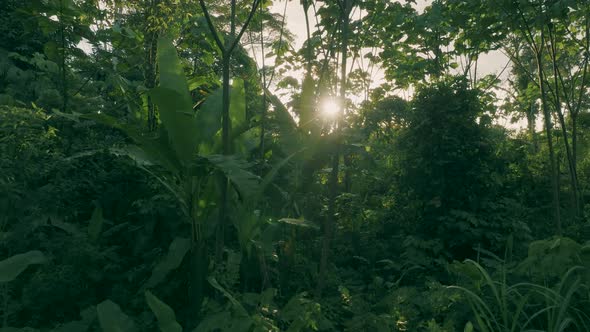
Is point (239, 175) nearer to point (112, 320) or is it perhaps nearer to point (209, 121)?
point (209, 121)

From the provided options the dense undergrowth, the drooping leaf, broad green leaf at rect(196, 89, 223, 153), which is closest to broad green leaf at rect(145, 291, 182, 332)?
the dense undergrowth

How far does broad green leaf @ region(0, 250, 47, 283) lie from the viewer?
7.80ft

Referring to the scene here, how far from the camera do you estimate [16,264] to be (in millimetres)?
2453

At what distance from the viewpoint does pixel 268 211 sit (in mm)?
3719

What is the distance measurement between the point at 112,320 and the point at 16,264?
0.74 metres

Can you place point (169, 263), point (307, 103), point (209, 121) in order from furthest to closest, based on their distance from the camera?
1. point (307, 103)
2. point (209, 121)
3. point (169, 263)

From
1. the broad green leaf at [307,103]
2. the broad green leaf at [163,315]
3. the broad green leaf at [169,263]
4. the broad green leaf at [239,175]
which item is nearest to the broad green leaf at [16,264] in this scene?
the broad green leaf at [169,263]

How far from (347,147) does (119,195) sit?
1954mm

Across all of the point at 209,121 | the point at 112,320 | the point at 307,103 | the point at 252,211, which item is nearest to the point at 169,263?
the point at 112,320

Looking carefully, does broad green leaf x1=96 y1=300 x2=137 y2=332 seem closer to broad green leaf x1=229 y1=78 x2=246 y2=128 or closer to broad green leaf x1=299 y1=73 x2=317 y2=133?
broad green leaf x1=229 y1=78 x2=246 y2=128

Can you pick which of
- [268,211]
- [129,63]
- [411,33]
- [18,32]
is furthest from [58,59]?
[18,32]

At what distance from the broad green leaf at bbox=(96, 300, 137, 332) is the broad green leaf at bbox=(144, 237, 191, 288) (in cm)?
36

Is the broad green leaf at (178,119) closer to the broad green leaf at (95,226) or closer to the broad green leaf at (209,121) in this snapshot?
the broad green leaf at (209,121)

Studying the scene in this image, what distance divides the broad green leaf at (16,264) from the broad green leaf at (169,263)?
0.63m
